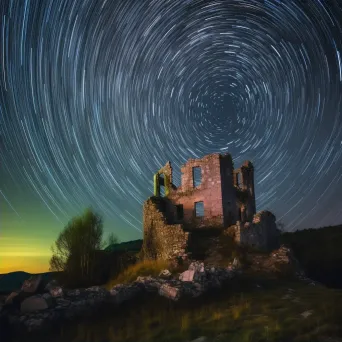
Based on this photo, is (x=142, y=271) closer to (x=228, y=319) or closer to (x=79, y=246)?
(x=79, y=246)

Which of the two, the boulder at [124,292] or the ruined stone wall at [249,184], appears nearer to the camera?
the boulder at [124,292]

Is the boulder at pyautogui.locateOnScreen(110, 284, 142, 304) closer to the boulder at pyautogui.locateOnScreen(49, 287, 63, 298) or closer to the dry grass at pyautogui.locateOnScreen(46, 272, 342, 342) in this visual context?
the dry grass at pyautogui.locateOnScreen(46, 272, 342, 342)

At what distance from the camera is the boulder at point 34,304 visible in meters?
12.8

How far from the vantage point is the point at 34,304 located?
12.8 meters

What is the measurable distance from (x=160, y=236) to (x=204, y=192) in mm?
5903

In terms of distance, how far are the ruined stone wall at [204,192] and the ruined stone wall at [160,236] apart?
10.4ft

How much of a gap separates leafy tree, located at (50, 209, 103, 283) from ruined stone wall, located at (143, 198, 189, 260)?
16.0 feet

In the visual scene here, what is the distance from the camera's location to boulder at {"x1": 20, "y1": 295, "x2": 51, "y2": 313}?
41.9 feet

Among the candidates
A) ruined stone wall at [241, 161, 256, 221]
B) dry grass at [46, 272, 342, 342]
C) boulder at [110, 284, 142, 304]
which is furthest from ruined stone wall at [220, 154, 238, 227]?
boulder at [110, 284, 142, 304]

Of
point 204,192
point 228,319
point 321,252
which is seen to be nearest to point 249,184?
point 204,192

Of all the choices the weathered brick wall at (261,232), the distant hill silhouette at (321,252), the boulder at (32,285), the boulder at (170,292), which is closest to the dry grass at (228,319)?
the boulder at (170,292)

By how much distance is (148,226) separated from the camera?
30.1m

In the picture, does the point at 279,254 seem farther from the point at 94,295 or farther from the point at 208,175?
the point at 94,295

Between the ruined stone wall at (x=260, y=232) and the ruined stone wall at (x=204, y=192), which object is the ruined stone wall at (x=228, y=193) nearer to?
the ruined stone wall at (x=204, y=192)
